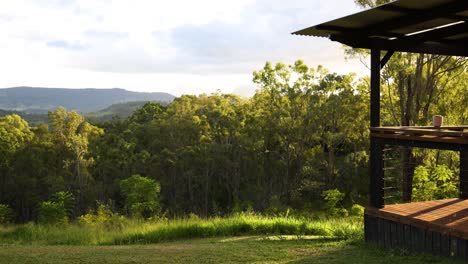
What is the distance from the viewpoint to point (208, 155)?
122 ft

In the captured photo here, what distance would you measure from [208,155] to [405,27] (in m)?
31.1

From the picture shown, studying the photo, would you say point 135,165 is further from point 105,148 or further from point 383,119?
point 383,119

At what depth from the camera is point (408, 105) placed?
1562 cm

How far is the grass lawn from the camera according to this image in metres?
5.73

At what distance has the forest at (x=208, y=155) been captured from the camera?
29172 millimetres

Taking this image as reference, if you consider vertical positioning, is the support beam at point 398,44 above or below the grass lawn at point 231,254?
above

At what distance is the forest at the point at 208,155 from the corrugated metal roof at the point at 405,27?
1659 cm

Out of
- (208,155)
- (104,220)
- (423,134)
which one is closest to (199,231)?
(423,134)

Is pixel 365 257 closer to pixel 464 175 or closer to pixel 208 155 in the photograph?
pixel 464 175

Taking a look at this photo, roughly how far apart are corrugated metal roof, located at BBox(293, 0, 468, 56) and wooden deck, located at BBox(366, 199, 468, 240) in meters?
2.48

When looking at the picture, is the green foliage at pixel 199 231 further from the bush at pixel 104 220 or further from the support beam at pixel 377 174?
the bush at pixel 104 220

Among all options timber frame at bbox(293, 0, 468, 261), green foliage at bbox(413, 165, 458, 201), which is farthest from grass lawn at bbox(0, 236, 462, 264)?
green foliage at bbox(413, 165, 458, 201)

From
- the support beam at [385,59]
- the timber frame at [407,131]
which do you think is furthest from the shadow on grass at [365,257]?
the support beam at [385,59]

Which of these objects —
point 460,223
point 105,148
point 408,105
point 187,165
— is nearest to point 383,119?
point 408,105
